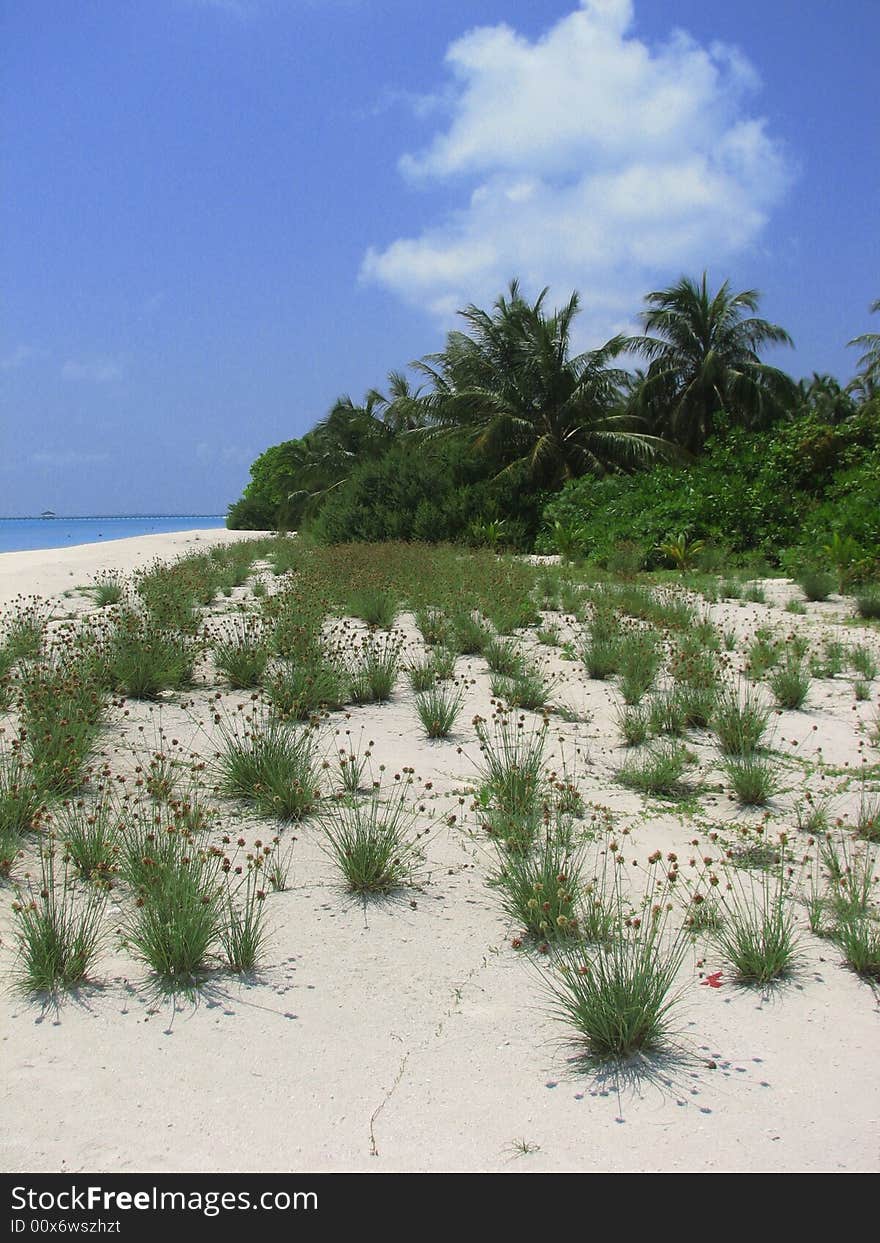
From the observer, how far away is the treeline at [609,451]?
55.8ft

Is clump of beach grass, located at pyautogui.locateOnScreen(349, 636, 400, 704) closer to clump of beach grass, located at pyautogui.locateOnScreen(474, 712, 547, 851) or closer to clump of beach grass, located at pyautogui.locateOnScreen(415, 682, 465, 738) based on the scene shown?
clump of beach grass, located at pyautogui.locateOnScreen(415, 682, 465, 738)

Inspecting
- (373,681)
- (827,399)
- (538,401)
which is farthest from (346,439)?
(373,681)

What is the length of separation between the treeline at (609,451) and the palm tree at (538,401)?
50 mm

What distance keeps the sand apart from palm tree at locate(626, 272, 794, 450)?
1215 inches

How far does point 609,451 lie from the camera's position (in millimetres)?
26469

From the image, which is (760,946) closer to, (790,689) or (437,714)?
(437,714)

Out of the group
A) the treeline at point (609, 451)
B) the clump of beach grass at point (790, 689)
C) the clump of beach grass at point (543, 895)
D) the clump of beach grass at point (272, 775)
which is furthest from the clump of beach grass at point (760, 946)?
the treeline at point (609, 451)

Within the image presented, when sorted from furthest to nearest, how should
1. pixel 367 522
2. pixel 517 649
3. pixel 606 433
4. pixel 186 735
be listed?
pixel 606 433 → pixel 367 522 → pixel 517 649 → pixel 186 735

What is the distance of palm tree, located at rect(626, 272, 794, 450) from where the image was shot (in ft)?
105

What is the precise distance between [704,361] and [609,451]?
7.75m

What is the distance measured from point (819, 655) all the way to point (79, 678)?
6.47 meters

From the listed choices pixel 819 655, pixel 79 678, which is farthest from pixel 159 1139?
pixel 819 655

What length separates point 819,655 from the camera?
8.59 m

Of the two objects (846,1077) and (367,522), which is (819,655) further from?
(367,522)
